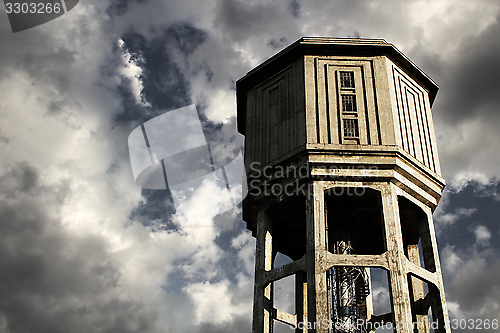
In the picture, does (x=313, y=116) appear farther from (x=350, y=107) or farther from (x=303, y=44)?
(x=303, y=44)

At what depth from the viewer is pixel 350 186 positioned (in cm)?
1825

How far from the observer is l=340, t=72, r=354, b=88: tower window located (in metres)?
20.2

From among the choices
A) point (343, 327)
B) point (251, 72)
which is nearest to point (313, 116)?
point (251, 72)

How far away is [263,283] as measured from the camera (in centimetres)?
1802

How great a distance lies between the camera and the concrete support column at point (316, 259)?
16.0 m

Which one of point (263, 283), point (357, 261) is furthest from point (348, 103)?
point (263, 283)

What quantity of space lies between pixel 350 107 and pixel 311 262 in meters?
6.20

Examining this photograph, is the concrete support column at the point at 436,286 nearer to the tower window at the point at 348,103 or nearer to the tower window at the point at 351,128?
the tower window at the point at 351,128

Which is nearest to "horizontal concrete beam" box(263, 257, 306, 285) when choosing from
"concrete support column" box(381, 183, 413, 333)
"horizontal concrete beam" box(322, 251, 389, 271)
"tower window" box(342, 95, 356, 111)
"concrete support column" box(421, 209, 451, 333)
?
"horizontal concrete beam" box(322, 251, 389, 271)

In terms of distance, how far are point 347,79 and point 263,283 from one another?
832cm

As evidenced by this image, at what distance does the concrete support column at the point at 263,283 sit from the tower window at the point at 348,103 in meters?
4.94
